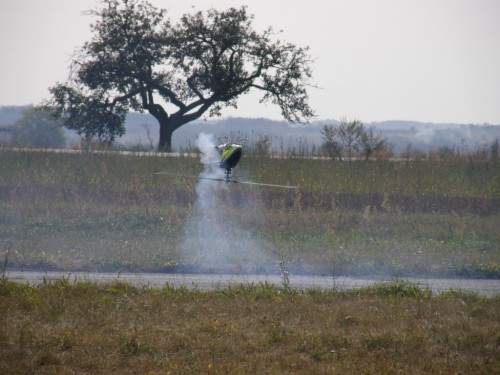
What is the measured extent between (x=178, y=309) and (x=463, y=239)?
11.8 m

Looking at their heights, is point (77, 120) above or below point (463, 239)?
above

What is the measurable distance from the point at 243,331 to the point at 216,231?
11496 mm

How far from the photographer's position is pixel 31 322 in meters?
11.8

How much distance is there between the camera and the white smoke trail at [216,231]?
61.1ft

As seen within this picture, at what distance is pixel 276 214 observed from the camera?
24484mm

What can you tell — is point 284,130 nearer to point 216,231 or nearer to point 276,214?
point 276,214

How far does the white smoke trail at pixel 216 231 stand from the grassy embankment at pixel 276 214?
12cm

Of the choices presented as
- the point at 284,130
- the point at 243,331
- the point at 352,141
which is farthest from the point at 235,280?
the point at 284,130

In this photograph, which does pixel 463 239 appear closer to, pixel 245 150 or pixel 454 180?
pixel 454 180

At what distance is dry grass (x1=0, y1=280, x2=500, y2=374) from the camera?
1012cm

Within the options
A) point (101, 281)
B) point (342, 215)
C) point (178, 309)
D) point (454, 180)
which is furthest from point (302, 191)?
point (178, 309)

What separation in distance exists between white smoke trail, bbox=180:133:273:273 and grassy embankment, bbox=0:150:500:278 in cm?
12

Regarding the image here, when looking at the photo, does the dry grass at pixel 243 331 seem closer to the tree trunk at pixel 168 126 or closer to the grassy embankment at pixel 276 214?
the grassy embankment at pixel 276 214

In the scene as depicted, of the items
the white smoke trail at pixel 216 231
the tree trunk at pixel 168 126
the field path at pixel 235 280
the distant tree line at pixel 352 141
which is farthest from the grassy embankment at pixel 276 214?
the tree trunk at pixel 168 126
